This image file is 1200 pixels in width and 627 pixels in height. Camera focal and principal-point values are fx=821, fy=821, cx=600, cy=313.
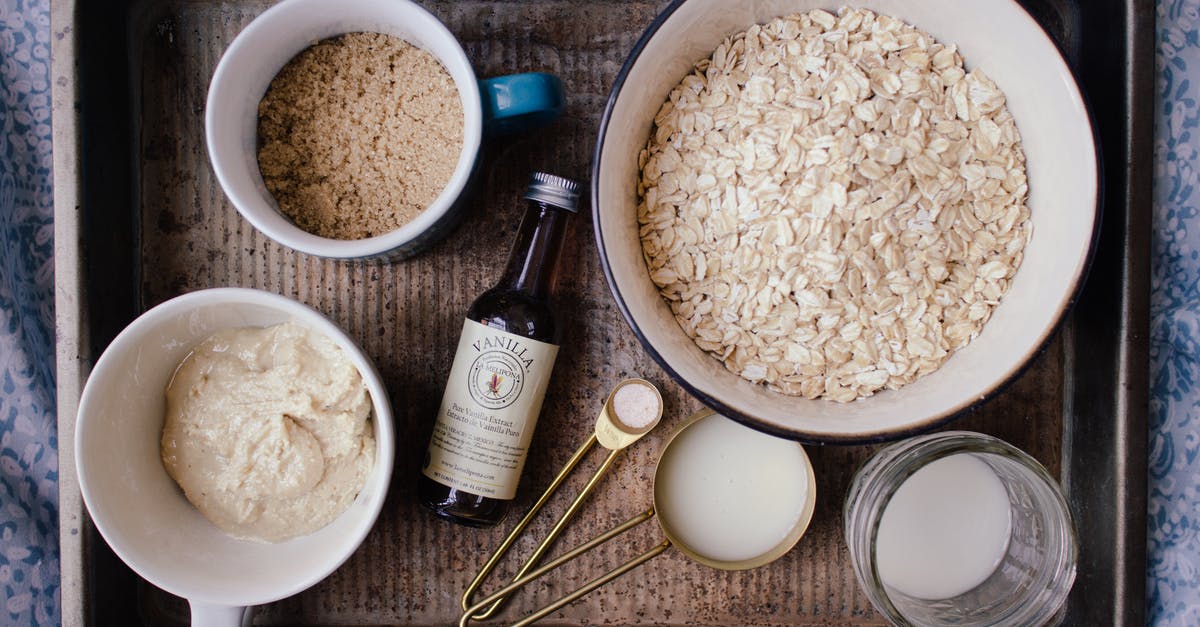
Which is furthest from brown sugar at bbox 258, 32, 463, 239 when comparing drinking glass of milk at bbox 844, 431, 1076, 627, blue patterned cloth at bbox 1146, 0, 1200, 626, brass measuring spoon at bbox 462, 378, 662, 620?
blue patterned cloth at bbox 1146, 0, 1200, 626

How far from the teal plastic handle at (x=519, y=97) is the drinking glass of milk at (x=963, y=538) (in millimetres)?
491

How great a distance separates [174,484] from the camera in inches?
33.1

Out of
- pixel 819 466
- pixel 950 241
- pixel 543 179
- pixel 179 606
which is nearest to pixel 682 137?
pixel 543 179

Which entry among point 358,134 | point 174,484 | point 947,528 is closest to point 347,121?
point 358,134

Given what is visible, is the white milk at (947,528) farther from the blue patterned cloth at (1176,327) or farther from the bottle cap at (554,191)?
the bottle cap at (554,191)

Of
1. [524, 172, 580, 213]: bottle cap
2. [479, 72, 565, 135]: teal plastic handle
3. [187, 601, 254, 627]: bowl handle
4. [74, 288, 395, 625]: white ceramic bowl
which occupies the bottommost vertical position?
[187, 601, 254, 627]: bowl handle

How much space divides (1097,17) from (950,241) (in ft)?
1.09

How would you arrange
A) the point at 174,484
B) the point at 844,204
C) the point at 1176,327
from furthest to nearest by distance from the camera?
the point at 1176,327 → the point at 174,484 → the point at 844,204

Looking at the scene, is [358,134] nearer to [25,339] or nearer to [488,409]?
[488,409]

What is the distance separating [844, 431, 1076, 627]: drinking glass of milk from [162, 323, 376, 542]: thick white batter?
1.70ft

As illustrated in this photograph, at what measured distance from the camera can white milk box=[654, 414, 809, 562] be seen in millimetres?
879

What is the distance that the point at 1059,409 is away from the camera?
0.90 meters

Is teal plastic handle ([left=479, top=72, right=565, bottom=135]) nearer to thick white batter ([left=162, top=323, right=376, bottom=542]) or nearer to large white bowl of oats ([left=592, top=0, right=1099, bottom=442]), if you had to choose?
large white bowl of oats ([left=592, top=0, right=1099, bottom=442])

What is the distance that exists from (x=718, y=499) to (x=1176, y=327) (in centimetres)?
58
